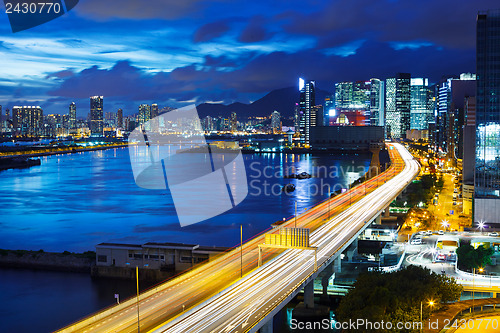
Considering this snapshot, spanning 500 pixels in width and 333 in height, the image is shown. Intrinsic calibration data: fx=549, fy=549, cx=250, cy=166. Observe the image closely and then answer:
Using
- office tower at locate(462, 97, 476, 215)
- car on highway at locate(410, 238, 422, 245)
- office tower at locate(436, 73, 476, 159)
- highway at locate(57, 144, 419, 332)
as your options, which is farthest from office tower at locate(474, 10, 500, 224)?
office tower at locate(436, 73, 476, 159)

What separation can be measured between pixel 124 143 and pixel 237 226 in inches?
2452

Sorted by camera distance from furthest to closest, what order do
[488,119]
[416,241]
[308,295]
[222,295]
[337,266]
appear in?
[488,119] < [416,241] < [337,266] < [308,295] < [222,295]

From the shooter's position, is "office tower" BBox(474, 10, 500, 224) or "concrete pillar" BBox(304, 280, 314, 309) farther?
"office tower" BBox(474, 10, 500, 224)

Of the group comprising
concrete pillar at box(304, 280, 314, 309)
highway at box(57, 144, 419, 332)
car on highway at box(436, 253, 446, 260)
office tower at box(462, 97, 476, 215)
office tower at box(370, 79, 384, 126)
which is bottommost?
concrete pillar at box(304, 280, 314, 309)

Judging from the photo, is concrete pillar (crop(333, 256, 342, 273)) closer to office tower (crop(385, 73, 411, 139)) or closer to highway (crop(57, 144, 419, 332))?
highway (crop(57, 144, 419, 332))

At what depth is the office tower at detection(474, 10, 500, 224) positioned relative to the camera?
1250 cm

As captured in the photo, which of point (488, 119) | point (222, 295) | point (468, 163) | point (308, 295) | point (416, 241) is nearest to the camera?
point (222, 295)

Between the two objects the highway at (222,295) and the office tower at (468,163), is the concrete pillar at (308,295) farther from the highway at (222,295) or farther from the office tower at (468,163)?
the office tower at (468,163)

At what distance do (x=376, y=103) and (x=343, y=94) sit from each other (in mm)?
8802

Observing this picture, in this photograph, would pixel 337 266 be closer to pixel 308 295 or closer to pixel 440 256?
pixel 308 295

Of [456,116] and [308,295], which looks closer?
[308,295]

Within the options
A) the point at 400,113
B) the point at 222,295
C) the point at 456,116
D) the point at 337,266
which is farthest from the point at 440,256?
the point at 400,113

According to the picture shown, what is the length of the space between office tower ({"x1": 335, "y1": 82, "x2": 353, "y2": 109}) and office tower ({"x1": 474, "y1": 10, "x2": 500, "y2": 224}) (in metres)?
73.9

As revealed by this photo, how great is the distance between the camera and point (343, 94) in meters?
87.4
